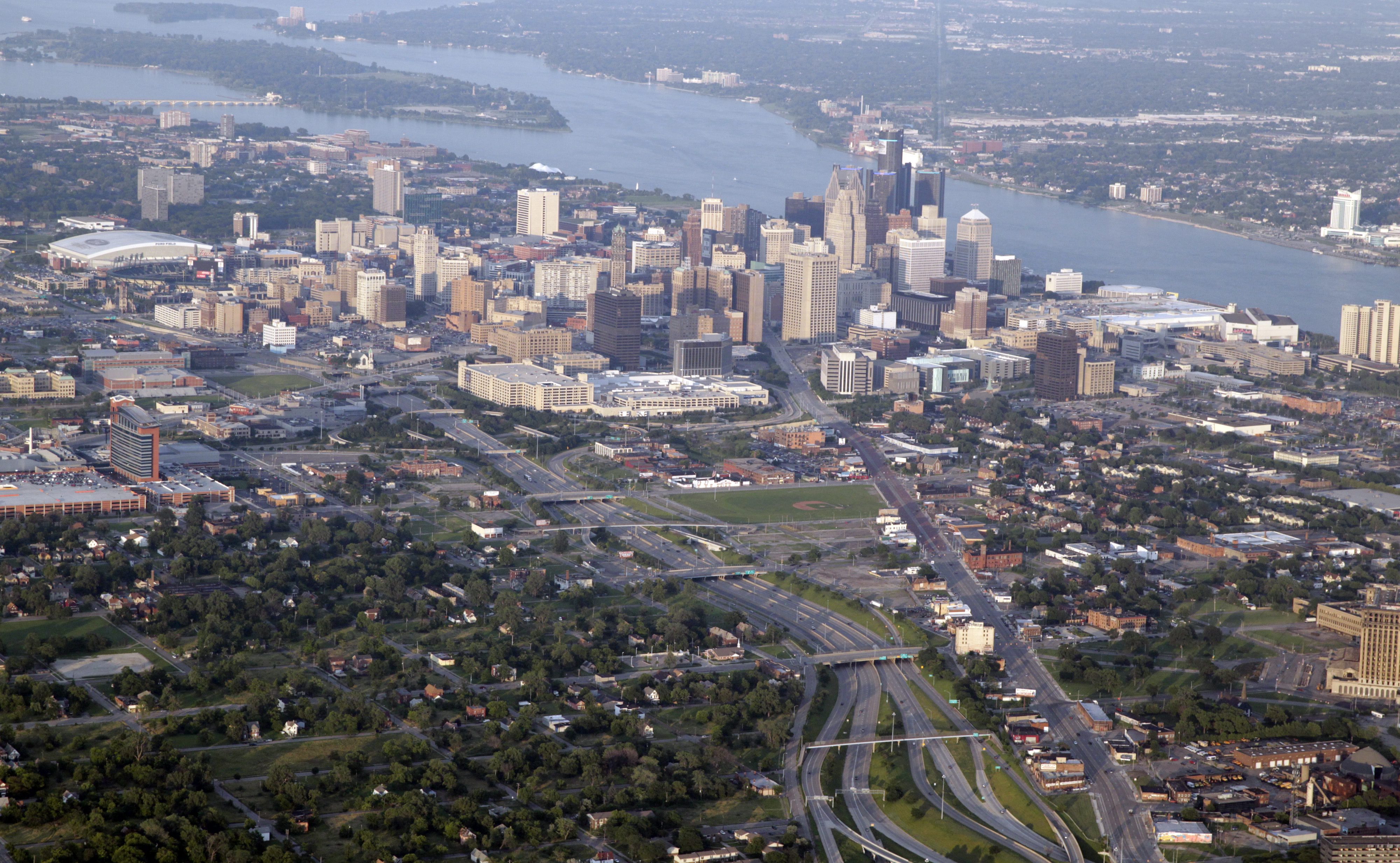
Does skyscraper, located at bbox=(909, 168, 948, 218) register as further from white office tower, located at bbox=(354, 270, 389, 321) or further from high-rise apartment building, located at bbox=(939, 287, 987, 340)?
white office tower, located at bbox=(354, 270, 389, 321)

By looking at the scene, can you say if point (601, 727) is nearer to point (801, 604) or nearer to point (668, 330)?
point (801, 604)

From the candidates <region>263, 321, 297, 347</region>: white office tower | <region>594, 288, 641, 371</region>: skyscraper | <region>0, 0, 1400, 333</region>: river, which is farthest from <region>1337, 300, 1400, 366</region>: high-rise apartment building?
<region>263, 321, 297, 347</region>: white office tower

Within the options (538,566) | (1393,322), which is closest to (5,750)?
(538,566)

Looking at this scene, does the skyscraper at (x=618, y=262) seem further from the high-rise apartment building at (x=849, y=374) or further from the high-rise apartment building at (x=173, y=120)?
the high-rise apartment building at (x=173, y=120)

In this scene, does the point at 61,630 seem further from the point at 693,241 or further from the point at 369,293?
the point at 693,241

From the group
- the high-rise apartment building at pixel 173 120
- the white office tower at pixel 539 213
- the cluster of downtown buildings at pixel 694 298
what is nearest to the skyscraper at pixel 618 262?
the cluster of downtown buildings at pixel 694 298
